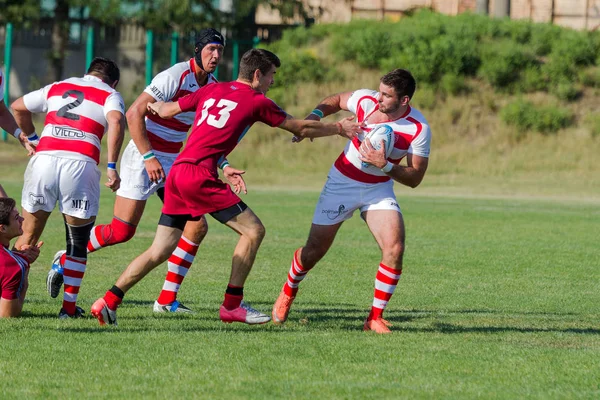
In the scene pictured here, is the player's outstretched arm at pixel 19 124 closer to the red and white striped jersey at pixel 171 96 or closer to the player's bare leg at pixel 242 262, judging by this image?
the red and white striped jersey at pixel 171 96

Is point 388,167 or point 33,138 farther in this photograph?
point 33,138

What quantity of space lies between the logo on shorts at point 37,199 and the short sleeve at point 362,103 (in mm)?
2646

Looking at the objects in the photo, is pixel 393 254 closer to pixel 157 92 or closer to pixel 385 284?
pixel 385 284

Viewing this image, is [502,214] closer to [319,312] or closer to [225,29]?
[319,312]

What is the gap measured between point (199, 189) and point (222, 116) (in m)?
0.58

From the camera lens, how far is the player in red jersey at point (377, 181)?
859 cm

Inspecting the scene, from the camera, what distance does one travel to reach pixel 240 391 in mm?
6215

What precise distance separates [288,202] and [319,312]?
14.9m

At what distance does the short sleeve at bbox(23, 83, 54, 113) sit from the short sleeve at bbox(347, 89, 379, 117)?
254 cm

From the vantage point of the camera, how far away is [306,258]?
901 centimetres

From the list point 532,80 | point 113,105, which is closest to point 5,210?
point 113,105

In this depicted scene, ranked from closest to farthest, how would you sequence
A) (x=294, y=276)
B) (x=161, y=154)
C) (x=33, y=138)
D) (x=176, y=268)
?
(x=294, y=276)
(x=33, y=138)
(x=176, y=268)
(x=161, y=154)

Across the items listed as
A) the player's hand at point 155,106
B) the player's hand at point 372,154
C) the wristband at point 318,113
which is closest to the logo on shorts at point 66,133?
the player's hand at point 155,106

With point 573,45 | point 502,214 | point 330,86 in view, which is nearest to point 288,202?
point 502,214
